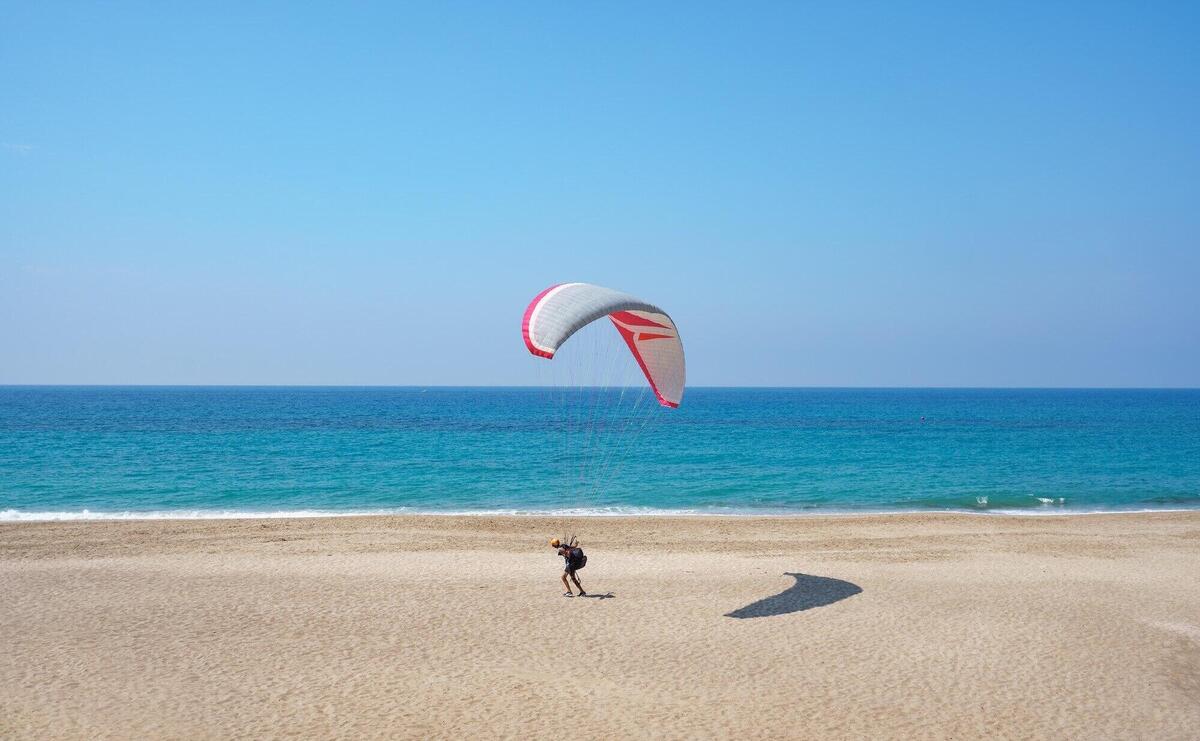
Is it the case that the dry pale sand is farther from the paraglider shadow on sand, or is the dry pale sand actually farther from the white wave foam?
the white wave foam

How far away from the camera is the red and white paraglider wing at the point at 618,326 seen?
12.4 meters

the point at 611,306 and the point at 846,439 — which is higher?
the point at 611,306

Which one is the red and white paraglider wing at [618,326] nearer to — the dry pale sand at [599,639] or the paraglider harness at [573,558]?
the paraglider harness at [573,558]

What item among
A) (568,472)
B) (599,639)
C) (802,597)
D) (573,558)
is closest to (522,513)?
(568,472)

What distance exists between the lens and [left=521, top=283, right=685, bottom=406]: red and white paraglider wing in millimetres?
12422

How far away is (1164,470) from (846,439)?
21056 mm

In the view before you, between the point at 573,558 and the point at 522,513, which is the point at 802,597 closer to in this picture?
the point at 573,558

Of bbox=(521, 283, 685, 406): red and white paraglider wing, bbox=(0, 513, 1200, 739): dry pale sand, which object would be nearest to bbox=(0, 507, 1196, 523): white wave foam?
bbox=(0, 513, 1200, 739): dry pale sand

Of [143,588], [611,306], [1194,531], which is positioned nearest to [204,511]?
[143,588]

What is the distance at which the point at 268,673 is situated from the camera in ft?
34.3

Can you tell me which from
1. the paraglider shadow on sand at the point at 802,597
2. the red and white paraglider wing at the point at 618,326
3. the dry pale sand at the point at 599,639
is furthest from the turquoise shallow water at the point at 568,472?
the red and white paraglider wing at the point at 618,326

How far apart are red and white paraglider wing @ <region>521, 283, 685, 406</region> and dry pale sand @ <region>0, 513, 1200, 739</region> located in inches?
165

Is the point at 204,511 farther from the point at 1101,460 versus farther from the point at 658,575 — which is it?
the point at 1101,460

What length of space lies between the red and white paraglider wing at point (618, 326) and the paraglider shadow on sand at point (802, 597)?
13.2ft
